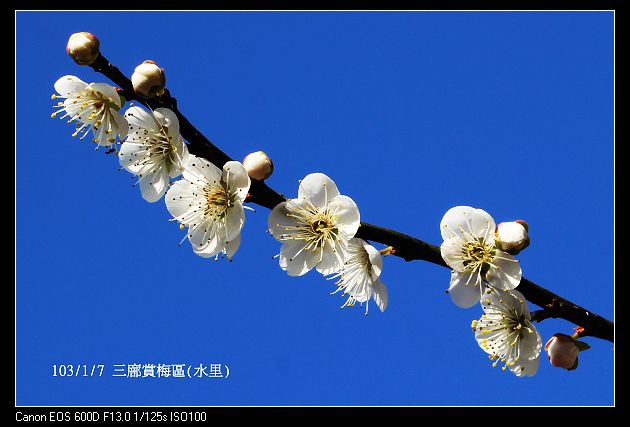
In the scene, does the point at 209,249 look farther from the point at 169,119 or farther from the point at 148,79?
the point at 148,79

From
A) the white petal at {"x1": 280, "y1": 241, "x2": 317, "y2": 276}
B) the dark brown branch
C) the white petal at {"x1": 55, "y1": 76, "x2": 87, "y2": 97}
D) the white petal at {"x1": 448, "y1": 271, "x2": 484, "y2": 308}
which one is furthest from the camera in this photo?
the white petal at {"x1": 55, "y1": 76, "x2": 87, "y2": 97}

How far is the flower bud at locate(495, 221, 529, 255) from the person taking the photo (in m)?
1.99

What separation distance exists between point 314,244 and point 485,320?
0.60 meters

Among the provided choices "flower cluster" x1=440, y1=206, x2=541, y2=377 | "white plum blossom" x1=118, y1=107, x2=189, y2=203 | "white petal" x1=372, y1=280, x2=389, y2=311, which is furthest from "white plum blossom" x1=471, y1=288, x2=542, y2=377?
"white plum blossom" x1=118, y1=107, x2=189, y2=203

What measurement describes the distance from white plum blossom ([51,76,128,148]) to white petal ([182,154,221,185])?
0.85 feet

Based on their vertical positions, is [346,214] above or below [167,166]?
below

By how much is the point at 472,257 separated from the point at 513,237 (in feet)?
0.46

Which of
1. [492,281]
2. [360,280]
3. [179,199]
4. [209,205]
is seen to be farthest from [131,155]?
[492,281]

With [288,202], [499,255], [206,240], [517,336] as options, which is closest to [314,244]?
→ [288,202]

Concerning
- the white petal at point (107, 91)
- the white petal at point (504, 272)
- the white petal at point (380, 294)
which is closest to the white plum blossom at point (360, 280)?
the white petal at point (380, 294)

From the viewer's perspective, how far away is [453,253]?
206 cm

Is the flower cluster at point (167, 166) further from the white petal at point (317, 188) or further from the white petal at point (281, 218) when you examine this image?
the white petal at point (317, 188)

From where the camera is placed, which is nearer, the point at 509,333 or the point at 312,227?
the point at 312,227

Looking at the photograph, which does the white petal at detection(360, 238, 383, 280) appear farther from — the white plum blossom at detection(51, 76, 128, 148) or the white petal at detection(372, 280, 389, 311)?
the white plum blossom at detection(51, 76, 128, 148)
